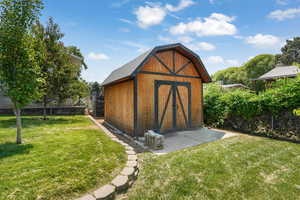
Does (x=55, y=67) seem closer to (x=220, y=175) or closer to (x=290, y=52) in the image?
(x=220, y=175)

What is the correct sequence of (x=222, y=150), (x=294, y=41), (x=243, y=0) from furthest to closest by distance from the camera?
(x=294, y=41), (x=243, y=0), (x=222, y=150)

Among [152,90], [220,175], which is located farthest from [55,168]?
[152,90]

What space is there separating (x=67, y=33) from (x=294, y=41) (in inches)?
1665

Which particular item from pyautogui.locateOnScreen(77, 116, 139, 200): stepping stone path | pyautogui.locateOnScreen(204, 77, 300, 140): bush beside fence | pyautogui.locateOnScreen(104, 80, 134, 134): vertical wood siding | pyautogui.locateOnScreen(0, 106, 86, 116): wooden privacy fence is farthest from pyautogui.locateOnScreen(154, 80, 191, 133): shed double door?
pyautogui.locateOnScreen(0, 106, 86, 116): wooden privacy fence

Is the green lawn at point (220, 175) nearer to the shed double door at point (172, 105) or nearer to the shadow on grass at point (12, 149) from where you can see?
the shed double door at point (172, 105)

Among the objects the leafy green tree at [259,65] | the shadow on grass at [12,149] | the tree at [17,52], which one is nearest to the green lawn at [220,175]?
the shadow on grass at [12,149]

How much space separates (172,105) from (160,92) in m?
0.88

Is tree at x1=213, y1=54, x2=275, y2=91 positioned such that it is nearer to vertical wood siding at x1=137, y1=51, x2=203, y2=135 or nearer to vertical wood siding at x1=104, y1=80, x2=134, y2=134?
vertical wood siding at x1=137, y1=51, x2=203, y2=135

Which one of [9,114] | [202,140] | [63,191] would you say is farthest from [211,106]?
[9,114]

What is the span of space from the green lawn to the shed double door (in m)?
2.20

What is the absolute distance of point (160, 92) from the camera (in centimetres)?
623

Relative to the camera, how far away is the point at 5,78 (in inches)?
149

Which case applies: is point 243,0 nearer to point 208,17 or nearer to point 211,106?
point 208,17

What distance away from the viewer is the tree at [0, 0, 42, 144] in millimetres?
3758
